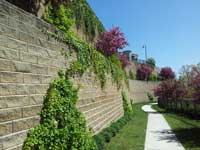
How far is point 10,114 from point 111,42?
17.3 m

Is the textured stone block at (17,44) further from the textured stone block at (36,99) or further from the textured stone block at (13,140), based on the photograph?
the textured stone block at (13,140)

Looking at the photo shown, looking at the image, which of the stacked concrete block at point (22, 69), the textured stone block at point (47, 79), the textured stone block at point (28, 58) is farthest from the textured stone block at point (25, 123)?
the textured stone block at point (28, 58)

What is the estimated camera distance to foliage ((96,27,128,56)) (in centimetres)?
2164

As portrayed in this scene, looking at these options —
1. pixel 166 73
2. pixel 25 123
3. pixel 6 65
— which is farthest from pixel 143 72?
pixel 6 65

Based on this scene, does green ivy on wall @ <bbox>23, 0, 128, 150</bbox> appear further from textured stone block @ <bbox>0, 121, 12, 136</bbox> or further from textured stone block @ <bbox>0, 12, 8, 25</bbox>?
textured stone block @ <bbox>0, 12, 8, 25</bbox>

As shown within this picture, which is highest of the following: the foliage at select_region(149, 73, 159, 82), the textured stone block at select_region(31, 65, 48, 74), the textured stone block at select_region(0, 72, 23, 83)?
the foliage at select_region(149, 73, 159, 82)

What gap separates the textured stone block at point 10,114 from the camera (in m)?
4.34

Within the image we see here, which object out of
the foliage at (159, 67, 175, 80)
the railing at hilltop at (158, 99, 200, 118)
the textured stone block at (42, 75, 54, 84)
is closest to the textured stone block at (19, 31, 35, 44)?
the textured stone block at (42, 75, 54, 84)

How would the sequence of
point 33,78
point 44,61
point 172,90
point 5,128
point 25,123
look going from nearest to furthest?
1. point 5,128
2. point 25,123
3. point 33,78
4. point 44,61
5. point 172,90

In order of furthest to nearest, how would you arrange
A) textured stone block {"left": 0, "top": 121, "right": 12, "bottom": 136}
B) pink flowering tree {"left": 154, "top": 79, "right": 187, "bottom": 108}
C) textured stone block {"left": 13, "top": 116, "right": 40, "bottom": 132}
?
pink flowering tree {"left": 154, "top": 79, "right": 187, "bottom": 108}, textured stone block {"left": 13, "top": 116, "right": 40, "bottom": 132}, textured stone block {"left": 0, "top": 121, "right": 12, "bottom": 136}

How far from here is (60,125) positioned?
6078 millimetres

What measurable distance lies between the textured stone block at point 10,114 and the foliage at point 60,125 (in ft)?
1.67

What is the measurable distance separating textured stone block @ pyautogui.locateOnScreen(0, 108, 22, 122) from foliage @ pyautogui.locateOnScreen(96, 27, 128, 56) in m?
16.9

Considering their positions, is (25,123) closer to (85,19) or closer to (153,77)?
(85,19)
